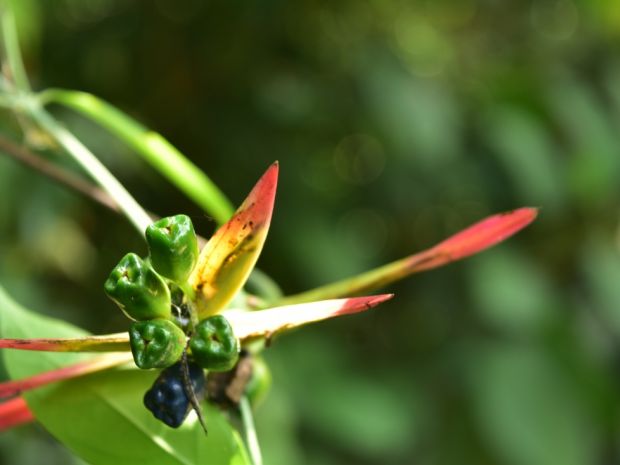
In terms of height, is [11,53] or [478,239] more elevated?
[11,53]

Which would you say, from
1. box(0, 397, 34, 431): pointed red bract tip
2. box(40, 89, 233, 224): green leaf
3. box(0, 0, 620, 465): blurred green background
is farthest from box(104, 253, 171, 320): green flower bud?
box(0, 0, 620, 465): blurred green background

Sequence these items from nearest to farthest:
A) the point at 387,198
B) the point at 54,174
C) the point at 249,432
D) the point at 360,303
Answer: the point at 360,303, the point at 249,432, the point at 54,174, the point at 387,198

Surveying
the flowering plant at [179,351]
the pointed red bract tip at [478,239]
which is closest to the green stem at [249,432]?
the flowering plant at [179,351]

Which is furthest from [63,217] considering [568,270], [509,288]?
[568,270]

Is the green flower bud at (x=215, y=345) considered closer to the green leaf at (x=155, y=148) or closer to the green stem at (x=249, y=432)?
the green stem at (x=249, y=432)

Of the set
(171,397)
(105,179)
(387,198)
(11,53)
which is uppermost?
(387,198)

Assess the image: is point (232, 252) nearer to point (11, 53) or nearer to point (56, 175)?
point (56, 175)

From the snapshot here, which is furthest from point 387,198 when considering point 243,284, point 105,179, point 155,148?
point 243,284

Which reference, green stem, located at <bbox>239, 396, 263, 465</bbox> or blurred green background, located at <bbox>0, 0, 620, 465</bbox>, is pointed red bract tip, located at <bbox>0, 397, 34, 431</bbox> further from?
blurred green background, located at <bbox>0, 0, 620, 465</bbox>
